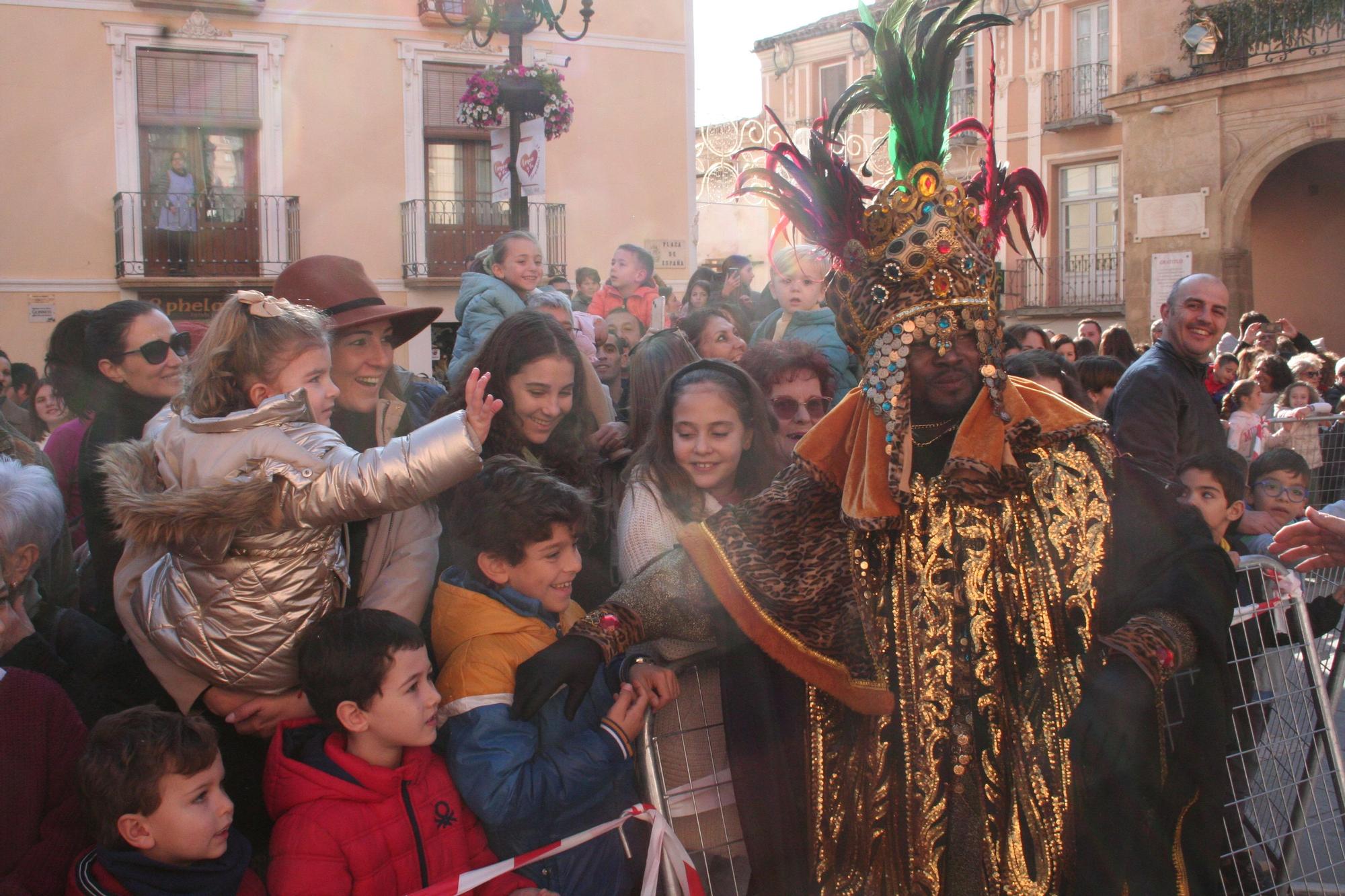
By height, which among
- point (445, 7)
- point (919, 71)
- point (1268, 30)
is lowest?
point (919, 71)

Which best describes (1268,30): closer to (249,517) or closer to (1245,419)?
(1245,419)

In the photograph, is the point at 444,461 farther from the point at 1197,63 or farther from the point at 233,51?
the point at 1197,63

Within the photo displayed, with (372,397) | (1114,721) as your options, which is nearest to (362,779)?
(372,397)

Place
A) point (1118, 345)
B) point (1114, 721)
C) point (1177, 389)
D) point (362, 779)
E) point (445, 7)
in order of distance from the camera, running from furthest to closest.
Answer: point (445, 7) < point (1118, 345) < point (1177, 389) < point (362, 779) < point (1114, 721)

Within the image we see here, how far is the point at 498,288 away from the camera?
5871 mm

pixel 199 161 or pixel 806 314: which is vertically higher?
pixel 199 161

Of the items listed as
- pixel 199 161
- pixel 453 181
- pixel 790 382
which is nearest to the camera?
pixel 790 382

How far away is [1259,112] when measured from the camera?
17.2 metres

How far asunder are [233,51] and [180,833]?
16.5m

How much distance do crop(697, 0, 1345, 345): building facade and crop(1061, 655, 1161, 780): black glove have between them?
1130 cm

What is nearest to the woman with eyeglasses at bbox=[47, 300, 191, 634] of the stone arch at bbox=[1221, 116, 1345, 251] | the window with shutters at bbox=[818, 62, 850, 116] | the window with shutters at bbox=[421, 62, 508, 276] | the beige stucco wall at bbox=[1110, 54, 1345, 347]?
the window with shutters at bbox=[421, 62, 508, 276]

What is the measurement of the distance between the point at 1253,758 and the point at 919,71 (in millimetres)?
1927

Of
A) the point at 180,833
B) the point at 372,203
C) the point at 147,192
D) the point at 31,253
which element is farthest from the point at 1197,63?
the point at 180,833

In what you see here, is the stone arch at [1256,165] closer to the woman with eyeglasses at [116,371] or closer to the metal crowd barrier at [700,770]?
the metal crowd barrier at [700,770]
